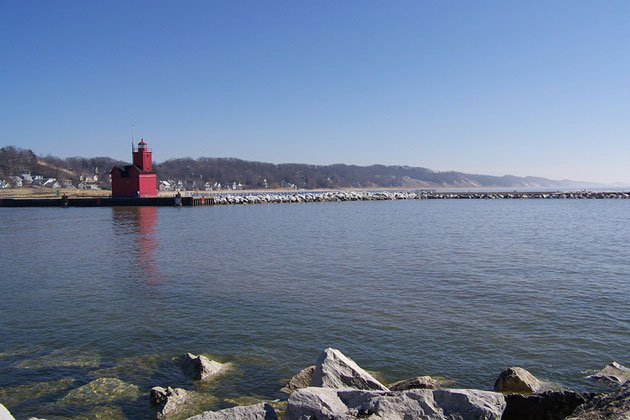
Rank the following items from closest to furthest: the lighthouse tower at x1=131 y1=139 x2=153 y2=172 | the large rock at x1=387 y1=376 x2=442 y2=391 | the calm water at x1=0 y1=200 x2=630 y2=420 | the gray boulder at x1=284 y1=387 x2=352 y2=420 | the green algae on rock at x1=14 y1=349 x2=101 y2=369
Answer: the gray boulder at x1=284 y1=387 x2=352 y2=420 → the large rock at x1=387 y1=376 x2=442 y2=391 → the calm water at x1=0 y1=200 x2=630 y2=420 → the green algae on rock at x1=14 y1=349 x2=101 y2=369 → the lighthouse tower at x1=131 y1=139 x2=153 y2=172

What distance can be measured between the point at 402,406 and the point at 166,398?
133 inches

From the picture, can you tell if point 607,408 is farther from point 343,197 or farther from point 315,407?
point 343,197

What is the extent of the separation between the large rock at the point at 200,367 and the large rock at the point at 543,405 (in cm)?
434

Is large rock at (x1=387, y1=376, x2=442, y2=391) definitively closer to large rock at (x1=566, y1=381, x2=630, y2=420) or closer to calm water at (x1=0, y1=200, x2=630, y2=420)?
calm water at (x1=0, y1=200, x2=630, y2=420)

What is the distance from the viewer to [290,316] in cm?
1048

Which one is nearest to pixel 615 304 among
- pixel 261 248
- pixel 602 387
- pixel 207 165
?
pixel 602 387

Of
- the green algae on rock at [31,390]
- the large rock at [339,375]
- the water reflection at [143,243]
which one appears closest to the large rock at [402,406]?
the large rock at [339,375]

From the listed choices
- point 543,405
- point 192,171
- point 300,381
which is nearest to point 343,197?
point 300,381

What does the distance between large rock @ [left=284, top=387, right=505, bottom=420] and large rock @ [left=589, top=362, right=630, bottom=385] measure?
2.96 metres

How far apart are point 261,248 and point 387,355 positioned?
13952 millimetres

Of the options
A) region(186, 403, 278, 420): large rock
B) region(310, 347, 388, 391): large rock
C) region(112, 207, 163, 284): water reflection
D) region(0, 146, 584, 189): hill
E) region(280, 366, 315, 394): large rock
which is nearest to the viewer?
region(186, 403, 278, 420): large rock

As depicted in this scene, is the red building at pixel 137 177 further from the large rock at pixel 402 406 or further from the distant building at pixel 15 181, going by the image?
the distant building at pixel 15 181

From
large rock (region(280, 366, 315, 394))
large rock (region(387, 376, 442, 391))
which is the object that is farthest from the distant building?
large rock (region(387, 376, 442, 391))

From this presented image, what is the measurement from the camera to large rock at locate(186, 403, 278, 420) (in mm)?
5258
